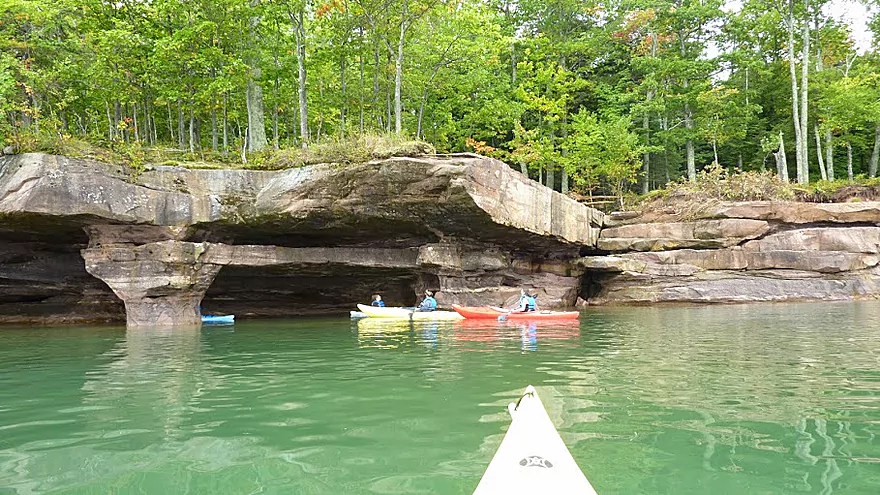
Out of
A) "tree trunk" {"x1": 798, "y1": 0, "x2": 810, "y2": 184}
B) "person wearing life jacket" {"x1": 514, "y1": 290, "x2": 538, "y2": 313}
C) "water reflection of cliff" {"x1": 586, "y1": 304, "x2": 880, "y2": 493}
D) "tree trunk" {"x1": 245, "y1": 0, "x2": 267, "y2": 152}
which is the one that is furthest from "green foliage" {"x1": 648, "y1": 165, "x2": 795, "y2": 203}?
"tree trunk" {"x1": 245, "y1": 0, "x2": 267, "y2": 152}

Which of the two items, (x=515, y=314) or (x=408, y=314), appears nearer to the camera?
(x=515, y=314)

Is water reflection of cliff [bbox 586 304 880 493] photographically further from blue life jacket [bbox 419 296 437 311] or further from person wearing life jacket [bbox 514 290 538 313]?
blue life jacket [bbox 419 296 437 311]

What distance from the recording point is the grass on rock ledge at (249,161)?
15648 millimetres

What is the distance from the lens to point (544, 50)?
31.3 metres

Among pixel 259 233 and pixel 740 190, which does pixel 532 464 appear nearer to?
pixel 259 233

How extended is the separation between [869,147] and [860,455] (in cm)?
3733

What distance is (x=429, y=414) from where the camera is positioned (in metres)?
5.77

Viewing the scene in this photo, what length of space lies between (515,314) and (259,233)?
9.15m

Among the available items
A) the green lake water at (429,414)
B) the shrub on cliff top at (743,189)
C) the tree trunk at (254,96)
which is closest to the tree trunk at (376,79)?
the tree trunk at (254,96)

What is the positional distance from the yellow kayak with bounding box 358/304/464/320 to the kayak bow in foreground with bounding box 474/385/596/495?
1436 cm

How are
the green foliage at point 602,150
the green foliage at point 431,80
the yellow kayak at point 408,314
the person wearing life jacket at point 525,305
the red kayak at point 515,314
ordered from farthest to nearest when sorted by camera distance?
the green foliage at point 602,150 → the green foliage at point 431,80 → the yellow kayak at point 408,314 → the person wearing life jacket at point 525,305 → the red kayak at point 515,314

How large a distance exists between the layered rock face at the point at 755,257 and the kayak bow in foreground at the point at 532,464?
65.6ft

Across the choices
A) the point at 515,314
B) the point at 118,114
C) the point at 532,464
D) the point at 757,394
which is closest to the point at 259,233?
the point at 515,314

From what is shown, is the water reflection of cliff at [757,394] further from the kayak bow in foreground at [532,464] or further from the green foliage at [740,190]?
the green foliage at [740,190]
